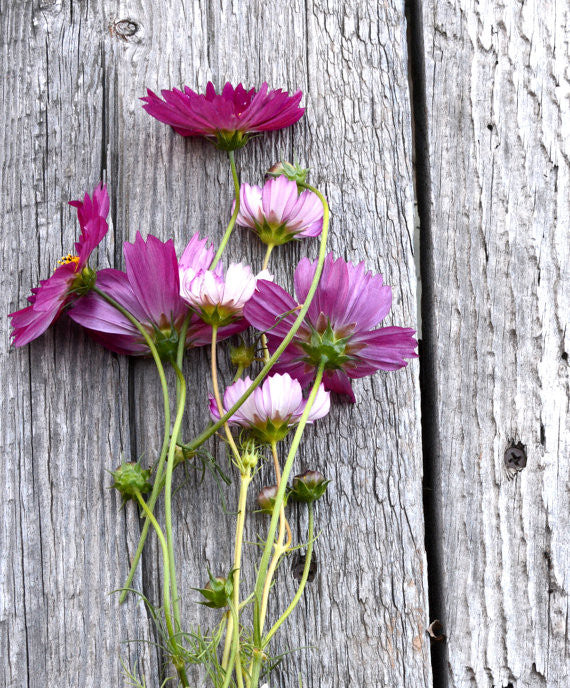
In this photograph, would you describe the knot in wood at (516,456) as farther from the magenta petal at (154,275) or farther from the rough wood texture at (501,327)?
the magenta petal at (154,275)

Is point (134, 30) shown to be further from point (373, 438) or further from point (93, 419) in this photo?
point (373, 438)

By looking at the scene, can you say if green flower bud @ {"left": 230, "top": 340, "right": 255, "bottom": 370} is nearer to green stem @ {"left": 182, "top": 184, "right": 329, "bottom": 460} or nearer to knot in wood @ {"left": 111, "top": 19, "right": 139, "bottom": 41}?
green stem @ {"left": 182, "top": 184, "right": 329, "bottom": 460}

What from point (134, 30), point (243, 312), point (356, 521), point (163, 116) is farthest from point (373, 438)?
point (134, 30)

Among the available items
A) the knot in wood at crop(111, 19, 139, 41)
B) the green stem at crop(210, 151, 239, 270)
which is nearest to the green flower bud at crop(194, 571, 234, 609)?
the green stem at crop(210, 151, 239, 270)

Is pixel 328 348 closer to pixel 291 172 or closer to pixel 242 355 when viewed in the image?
pixel 242 355

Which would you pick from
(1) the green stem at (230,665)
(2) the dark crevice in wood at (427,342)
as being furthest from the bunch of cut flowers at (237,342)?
(2) the dark crevice in wood at (427,342)

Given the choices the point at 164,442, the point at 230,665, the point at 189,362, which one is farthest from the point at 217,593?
the point at 189,362

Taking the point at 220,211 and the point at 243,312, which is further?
the point at 220,211
